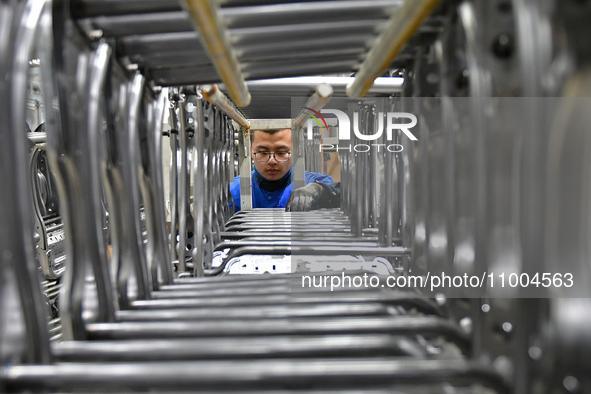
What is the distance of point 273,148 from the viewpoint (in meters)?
3.89

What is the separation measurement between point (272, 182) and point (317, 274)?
118 inches

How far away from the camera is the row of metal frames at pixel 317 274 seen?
1.96 ft

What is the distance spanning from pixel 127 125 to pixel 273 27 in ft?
1.54

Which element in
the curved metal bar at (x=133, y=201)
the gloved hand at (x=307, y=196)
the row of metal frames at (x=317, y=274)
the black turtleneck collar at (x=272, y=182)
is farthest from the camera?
the black turtleneck collar at (x=272, y=182)

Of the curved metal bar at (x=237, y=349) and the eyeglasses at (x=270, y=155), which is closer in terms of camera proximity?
the curved metal bar at (x=237, y=349)

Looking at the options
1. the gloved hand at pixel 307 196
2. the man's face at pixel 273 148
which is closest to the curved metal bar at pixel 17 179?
the gloved hand at pixel 307 196

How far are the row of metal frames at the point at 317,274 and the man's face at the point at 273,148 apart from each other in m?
2.58

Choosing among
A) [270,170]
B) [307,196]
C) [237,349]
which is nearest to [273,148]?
[270,170]

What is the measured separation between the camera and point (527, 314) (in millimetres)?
636

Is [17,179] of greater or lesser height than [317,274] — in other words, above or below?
above

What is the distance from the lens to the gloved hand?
2.43m

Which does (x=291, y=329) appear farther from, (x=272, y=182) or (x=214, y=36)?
(x=272, y=182)

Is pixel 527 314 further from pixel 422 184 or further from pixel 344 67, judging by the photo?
pixel 344 67

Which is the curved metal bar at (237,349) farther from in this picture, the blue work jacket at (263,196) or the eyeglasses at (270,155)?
the blue work jacket at (263,196)
